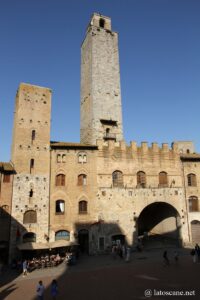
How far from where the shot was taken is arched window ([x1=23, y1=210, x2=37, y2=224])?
89.3ft

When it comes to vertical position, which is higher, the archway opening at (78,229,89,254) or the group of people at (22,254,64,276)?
the archway opening at (78,229,89,254)

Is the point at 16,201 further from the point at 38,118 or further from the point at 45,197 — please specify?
the point at 38,118

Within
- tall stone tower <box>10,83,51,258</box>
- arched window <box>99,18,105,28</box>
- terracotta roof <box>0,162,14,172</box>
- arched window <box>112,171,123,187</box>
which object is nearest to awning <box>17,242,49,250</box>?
tall stone tower <box>10,83,51,258</box>

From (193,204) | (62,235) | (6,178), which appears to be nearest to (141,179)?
(193,204)

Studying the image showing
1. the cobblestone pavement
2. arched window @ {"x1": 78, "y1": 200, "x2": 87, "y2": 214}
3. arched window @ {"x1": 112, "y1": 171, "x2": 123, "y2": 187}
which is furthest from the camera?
arched window @ {"x1": 112, "y1": 171, "x2": 123, "y2": 187}

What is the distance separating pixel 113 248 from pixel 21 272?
9786mm

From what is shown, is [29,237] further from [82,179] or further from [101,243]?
[82,179]

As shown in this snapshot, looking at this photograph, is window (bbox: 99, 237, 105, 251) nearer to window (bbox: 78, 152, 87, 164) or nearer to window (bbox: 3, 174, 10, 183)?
window (bbox: 78, 152, 87, 164)

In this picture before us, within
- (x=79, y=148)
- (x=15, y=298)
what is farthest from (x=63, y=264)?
(x=79, y=148)

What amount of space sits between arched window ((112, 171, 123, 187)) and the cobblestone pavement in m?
9.01

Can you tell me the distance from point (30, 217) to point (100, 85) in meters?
22.0

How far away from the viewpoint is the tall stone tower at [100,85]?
120 ft

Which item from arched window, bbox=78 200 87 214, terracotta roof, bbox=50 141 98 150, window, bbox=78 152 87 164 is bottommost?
arched window, bbox=78 200 87 214

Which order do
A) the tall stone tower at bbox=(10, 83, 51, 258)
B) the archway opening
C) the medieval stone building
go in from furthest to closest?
the archway opening → the medieval stone building → the tall stone tower at bbox=(10, 83, 51, 258)
